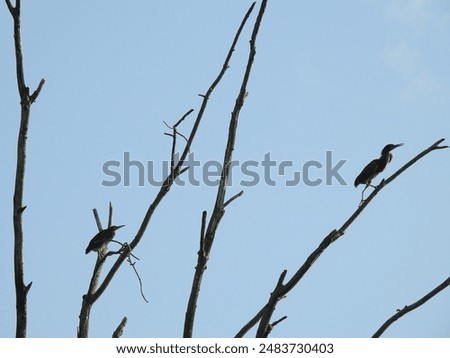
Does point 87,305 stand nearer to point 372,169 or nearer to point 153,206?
point 153,206

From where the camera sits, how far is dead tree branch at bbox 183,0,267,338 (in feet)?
12.4

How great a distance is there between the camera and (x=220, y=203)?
407 cm

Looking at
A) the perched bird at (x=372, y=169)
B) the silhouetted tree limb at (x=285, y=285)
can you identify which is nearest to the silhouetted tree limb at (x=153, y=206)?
the silhouetted tree limb at (x=285, y=285)

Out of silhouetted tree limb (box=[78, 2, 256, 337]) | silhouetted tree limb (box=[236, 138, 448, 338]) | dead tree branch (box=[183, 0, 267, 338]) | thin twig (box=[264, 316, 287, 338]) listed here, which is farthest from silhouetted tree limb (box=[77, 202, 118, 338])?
thin twig (box=[264, 316, 287, 338])

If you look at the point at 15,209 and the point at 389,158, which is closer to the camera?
the point at 15,209

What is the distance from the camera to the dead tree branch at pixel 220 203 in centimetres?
377

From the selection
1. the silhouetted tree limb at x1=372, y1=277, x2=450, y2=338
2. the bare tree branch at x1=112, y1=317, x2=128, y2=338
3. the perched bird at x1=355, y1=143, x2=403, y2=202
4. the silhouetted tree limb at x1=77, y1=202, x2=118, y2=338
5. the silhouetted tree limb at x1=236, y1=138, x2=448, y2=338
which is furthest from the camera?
the perched bird at x1=355, y1=143, x2=403, y2=202

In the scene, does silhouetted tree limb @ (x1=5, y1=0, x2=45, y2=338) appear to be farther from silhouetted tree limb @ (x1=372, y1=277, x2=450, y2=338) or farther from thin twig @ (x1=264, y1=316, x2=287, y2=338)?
silhouetted tree limb @ (x1=372, y1=277, x2=450, y2=338)

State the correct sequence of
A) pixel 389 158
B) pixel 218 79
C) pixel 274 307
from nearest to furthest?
pixel 274 307 < pixel 218 79 < pixel 389 158

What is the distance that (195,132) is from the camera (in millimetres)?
4195

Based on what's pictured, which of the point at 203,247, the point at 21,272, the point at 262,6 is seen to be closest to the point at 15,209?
the point at 21,272

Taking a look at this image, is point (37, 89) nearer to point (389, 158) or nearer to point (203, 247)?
point (203, 247)

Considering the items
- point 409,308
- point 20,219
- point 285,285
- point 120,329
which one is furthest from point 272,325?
point 20,219
